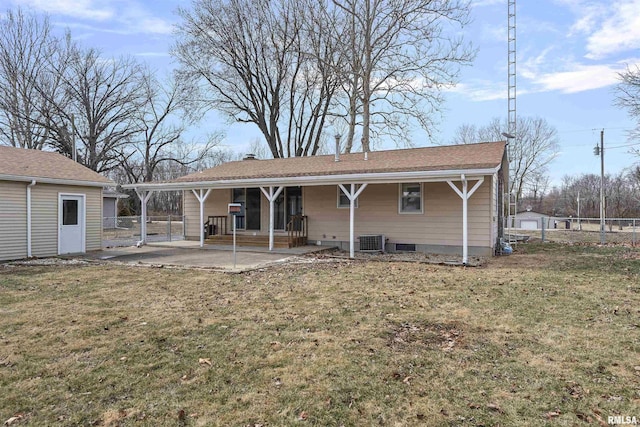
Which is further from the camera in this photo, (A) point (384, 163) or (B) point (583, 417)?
(A) point (384, 163)

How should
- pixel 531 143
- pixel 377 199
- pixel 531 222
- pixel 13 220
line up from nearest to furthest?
pixel 13 220
pixel 377 199
pixel 531 222
pixel 531 143

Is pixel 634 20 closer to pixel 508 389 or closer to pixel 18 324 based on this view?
pixel 508 389

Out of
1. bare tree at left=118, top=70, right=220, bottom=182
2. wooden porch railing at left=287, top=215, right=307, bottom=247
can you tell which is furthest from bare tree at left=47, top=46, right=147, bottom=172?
wooden porch railing at left=287, top=215, right=307, bottom=247

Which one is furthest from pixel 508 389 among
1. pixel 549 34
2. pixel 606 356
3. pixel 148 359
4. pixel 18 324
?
pixel 549 34

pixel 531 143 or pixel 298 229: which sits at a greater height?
pixel 531 143

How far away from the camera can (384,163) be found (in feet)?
41.4

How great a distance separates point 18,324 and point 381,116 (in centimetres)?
2059

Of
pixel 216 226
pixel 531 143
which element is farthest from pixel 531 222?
pixel 216 226

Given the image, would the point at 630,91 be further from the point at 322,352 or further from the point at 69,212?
the point at 69,212

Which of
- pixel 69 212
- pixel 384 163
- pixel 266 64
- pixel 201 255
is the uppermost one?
pixel 266 64

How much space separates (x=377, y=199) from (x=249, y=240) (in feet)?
15.8

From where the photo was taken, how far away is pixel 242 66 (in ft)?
84.1

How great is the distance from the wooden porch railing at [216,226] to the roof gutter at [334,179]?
1.74 metres

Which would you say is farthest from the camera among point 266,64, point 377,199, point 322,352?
point 266,64
